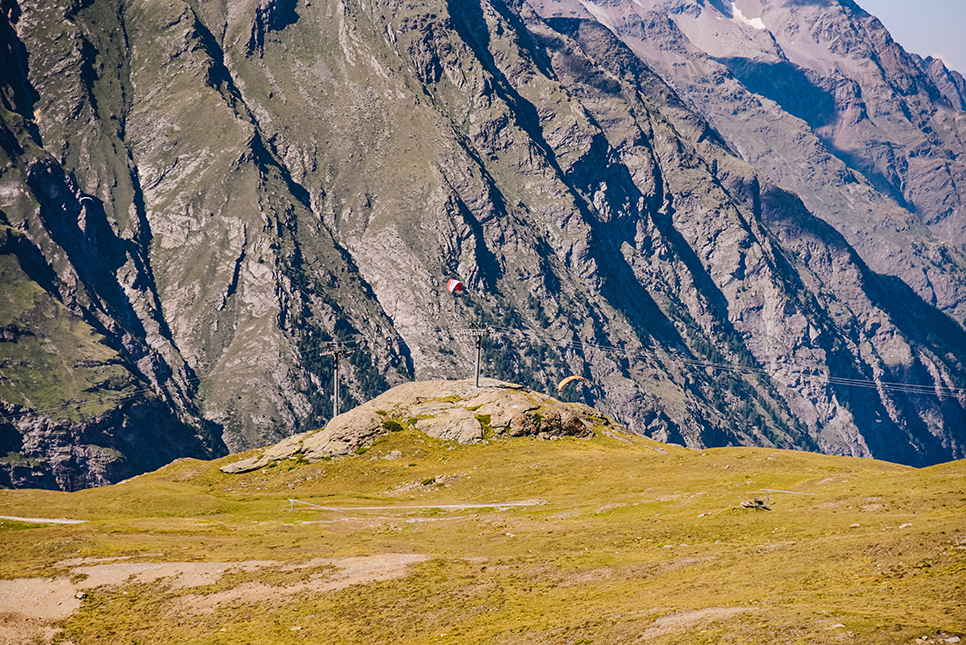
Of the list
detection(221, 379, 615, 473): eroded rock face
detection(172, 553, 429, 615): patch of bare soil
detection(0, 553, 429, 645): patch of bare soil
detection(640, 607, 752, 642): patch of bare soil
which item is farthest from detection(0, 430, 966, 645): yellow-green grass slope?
detection(221, 379, 615, 473): eroded rock face

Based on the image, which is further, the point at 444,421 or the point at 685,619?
the point at 444,421

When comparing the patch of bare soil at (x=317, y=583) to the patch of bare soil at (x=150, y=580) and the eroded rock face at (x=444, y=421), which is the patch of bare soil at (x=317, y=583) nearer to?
the patch of bare soil at (x=150, y=580)

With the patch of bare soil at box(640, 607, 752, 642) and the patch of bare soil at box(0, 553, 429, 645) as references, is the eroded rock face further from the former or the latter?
the patch of bare soil at box(640, 607, 752, 642)

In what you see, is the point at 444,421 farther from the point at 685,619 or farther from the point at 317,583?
the point at 685,619

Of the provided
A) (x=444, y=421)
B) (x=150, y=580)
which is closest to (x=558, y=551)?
(x=150, y=580)

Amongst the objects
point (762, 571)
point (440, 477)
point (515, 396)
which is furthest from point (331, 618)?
point (515, 396)

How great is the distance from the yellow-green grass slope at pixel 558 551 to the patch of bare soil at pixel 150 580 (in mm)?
799

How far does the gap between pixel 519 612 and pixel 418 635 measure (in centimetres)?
641

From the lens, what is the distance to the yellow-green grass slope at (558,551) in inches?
1844

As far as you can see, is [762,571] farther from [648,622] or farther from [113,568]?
[113,568]

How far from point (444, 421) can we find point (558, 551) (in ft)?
223

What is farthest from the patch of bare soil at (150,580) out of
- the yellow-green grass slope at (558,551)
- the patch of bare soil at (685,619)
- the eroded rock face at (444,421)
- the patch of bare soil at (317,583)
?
Result: the eroded rock face at (444,421)

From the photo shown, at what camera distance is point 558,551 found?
2675 inches

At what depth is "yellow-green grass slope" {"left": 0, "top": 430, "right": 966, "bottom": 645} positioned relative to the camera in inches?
1844
